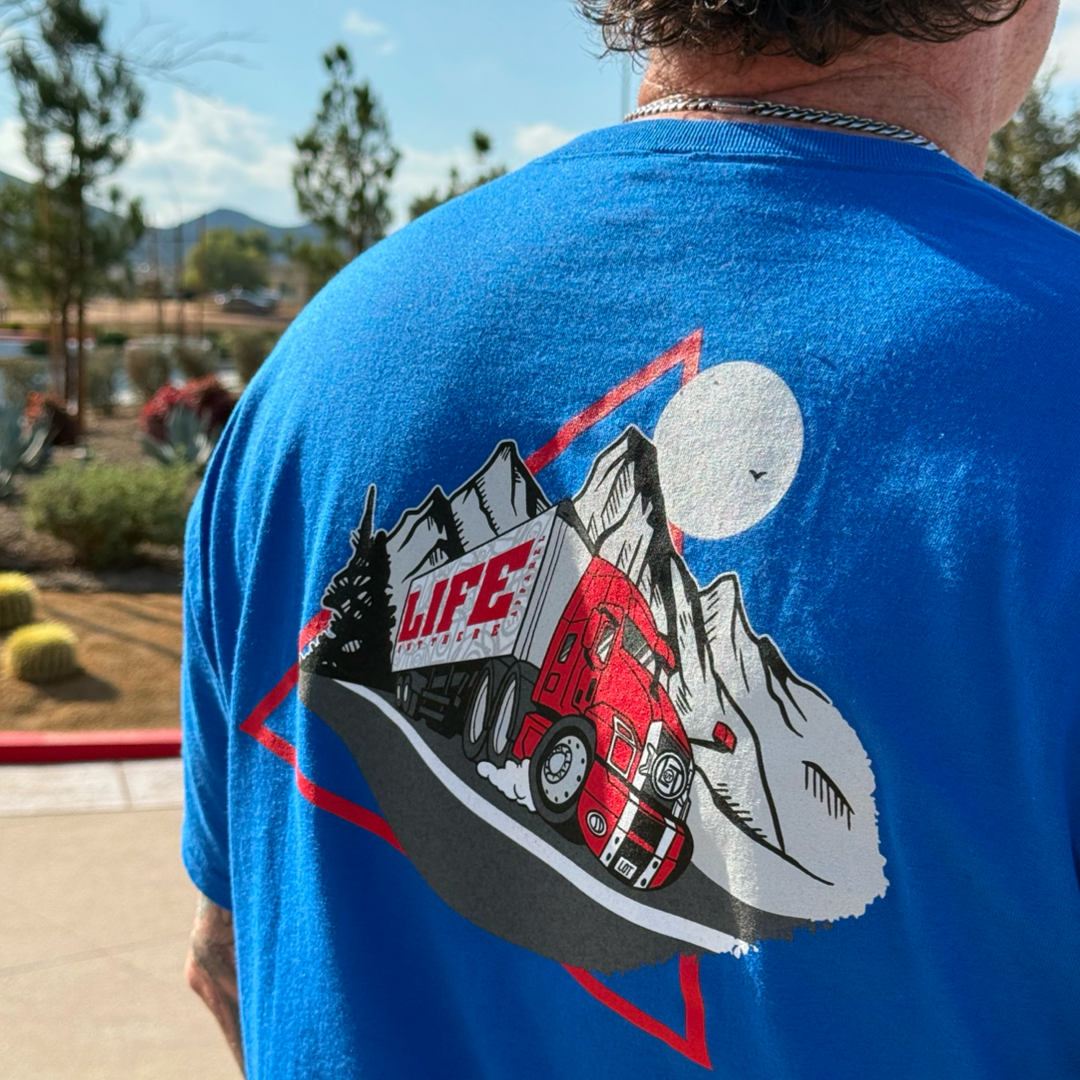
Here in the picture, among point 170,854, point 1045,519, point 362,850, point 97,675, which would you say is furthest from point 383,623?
point 97,675

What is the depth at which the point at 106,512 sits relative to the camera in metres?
8.53

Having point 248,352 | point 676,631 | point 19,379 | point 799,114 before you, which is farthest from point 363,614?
point 248,352

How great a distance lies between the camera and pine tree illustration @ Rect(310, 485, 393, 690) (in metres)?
1.00

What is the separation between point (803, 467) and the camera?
764 mm

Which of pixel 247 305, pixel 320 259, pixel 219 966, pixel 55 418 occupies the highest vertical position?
pixel 320 259

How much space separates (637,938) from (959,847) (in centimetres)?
26

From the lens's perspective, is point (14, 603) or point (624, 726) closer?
point (624, 726)

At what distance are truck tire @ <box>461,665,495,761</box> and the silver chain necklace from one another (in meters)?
0.49

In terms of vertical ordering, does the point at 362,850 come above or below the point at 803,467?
below

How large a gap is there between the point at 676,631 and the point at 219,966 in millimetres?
865

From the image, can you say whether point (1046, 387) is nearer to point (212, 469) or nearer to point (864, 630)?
point (864, 630)

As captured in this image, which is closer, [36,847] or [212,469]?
[212,469]

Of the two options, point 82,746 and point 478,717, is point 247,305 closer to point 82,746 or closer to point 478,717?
point 82,746

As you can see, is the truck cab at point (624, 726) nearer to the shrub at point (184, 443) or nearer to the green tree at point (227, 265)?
the shrub at point (184, 443)
